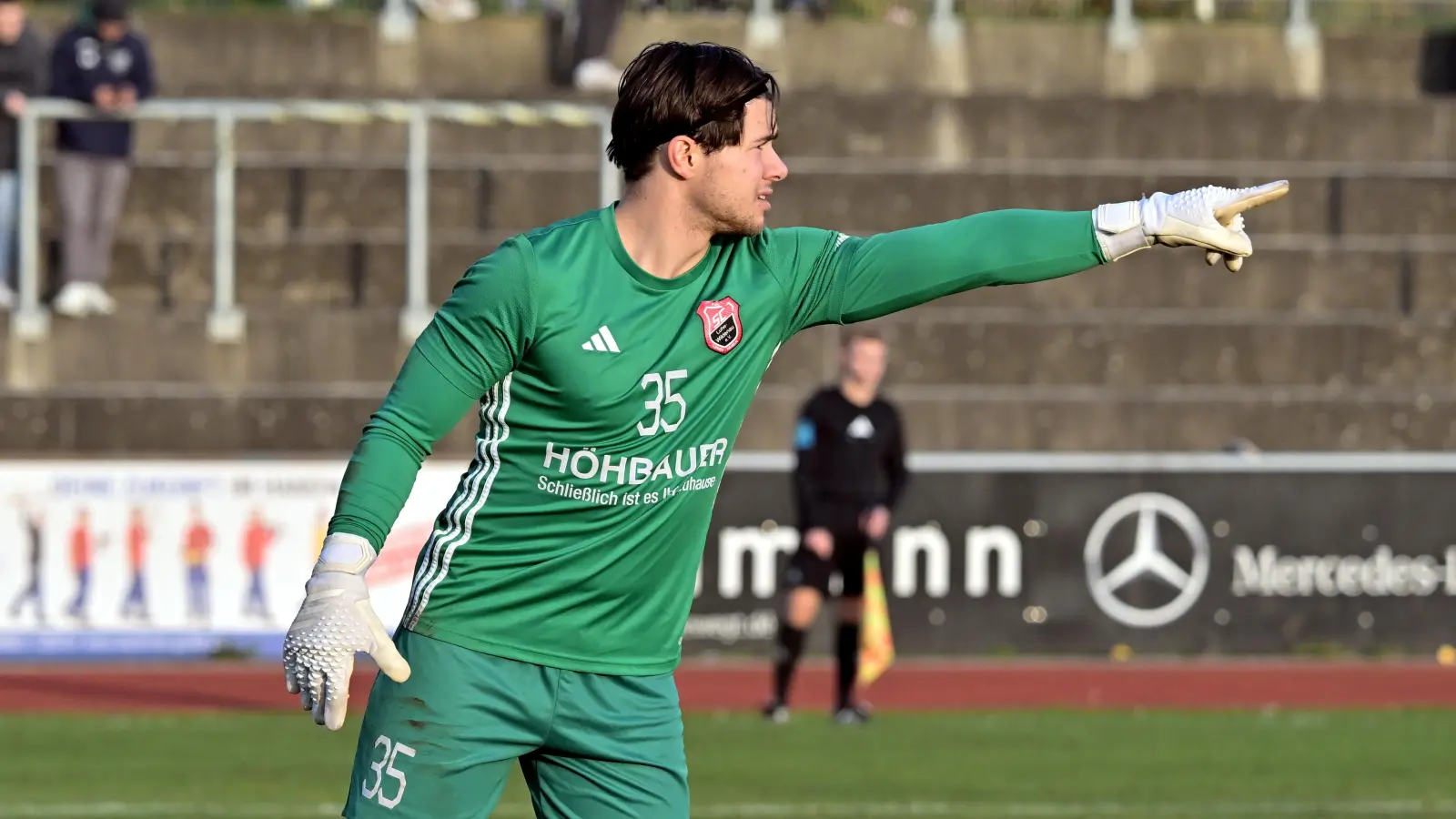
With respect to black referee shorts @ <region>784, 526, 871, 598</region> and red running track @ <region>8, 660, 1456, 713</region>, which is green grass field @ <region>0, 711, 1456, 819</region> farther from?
black referee shorts @ <region>784, 526, 871, 598</region>

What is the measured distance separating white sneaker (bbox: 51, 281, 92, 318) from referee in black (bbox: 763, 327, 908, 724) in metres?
7.16

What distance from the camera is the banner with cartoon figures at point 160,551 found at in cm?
1457

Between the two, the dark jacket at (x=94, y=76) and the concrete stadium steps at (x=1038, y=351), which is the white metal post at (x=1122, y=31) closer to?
the concrete stadium steps at (x=1038, y=351)

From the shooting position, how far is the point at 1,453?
17.3m

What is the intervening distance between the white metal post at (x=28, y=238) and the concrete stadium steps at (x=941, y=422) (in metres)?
0.62

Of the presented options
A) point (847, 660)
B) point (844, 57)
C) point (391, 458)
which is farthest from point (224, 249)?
point (391, 458)

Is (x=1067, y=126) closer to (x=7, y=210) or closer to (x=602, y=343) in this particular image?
(x=7, y=210)

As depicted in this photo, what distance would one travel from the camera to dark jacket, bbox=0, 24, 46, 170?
57.5ft

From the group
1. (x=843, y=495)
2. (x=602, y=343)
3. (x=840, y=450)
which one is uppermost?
(x=602, y=343)

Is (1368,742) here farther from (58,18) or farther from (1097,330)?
(58,18)

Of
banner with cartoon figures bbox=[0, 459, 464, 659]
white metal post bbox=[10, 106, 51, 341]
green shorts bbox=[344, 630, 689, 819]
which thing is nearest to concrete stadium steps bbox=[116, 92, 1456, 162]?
white metal post bbox=[10, 106, 51, 341]

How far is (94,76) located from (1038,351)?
7.69 meters

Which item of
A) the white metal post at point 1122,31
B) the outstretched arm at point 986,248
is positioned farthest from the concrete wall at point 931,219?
the outstretched arm at point 986,248

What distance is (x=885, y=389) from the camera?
18.6 meters
